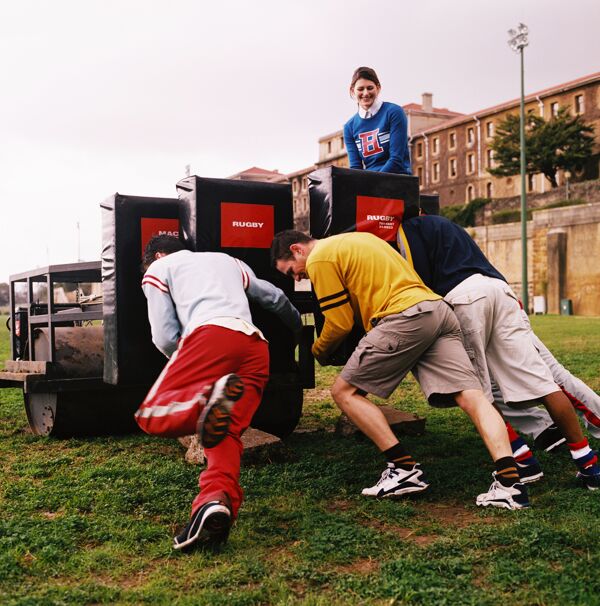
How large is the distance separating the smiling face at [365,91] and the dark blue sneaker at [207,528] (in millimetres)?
3656

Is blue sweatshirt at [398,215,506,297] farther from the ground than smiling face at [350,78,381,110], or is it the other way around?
smiling face at [350,78,381,110]

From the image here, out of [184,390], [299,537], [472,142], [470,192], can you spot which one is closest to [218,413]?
[184,390]

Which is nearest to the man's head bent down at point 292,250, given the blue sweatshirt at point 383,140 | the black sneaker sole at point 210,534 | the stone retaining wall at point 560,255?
the blue sweatshirt at point 383,140

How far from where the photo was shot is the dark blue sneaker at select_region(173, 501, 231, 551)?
12.4ft

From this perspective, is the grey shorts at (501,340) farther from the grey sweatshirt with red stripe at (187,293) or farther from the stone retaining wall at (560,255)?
the stone retaining wall at (560,255)

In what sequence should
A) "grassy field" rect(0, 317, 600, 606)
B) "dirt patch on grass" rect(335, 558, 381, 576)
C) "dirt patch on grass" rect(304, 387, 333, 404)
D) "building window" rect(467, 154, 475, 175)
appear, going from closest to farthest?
"grassy field" rect(0, 317, 600, 606), "dirt patch on grass" rect(335, 558, 381, 576), "dirt patch on grass" rect(304, 387, 333, 404), "building window" rect(467, 154, 475, 175)

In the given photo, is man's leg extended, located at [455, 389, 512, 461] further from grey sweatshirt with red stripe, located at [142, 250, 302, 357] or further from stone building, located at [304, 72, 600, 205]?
stone building, located at [304, 72, 600, 205]

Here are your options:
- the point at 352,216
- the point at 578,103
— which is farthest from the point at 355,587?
the point at 578,103

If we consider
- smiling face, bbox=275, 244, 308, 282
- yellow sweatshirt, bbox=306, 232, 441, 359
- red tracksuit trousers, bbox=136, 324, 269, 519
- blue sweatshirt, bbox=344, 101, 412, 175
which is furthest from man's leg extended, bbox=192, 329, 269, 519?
blue sweatshirt, bbox=344, 101, 412, 175

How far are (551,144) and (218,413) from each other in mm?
56629

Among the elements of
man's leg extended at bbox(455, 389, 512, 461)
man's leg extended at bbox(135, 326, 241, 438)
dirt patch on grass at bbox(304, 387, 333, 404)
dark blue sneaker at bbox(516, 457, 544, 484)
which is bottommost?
dirt patch on grass at bbox(304, 387, 333, 404)

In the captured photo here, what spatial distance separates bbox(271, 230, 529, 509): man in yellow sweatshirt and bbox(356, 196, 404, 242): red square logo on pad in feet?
2.05

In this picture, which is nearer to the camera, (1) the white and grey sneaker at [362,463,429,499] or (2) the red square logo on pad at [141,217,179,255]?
(1) the white and grey sneaker at [362,463,429,499]

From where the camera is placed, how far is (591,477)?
4.80 meters
